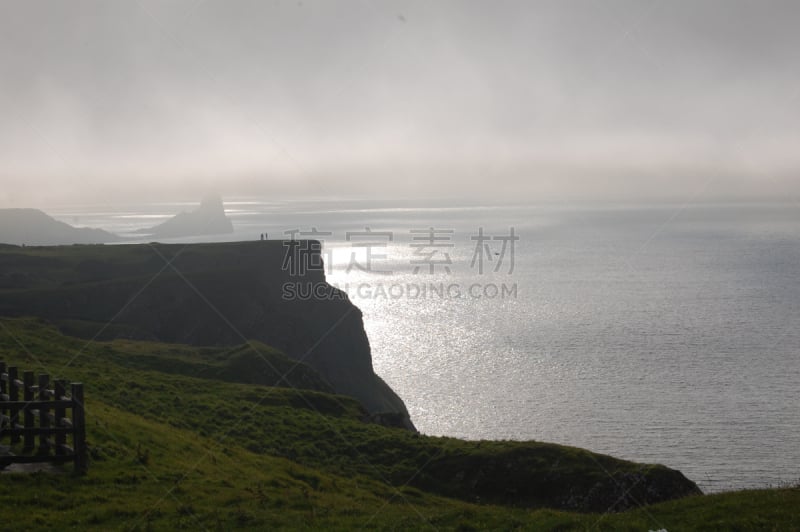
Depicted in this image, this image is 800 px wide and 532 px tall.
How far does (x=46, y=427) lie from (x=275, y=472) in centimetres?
1005

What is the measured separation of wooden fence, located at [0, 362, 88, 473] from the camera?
1655cm

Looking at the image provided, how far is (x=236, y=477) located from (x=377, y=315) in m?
164

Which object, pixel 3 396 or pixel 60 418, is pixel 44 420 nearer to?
pixel 60 418

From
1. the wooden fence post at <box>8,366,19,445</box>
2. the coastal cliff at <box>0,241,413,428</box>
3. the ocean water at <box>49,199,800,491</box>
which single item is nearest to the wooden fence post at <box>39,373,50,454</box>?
the wooden fence post at <box>8,366,19,445</box>

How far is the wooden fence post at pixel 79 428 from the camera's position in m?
16.5

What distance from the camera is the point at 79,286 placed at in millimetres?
89250

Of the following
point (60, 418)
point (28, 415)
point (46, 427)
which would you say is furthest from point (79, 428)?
point (28, 415)

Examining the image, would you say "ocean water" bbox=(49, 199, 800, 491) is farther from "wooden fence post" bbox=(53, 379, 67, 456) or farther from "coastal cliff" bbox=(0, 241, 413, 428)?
"wooden fence post" bbox=(53, 379, 67, 456)

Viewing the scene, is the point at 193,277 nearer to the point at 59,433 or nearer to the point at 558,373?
the point at 558,373

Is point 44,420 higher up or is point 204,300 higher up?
point 44,420

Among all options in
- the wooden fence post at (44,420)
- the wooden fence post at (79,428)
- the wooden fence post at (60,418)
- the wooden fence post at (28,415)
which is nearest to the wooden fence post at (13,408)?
the wooden fence post at (28,415)

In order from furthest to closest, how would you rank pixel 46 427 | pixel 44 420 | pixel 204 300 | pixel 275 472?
pixel 204 300, pixel 275 472, pixel 44 420, pixel 46 427

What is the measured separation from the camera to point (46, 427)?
16750mm

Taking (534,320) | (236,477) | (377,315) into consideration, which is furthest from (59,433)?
(377,315)
